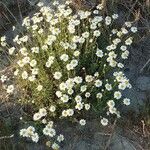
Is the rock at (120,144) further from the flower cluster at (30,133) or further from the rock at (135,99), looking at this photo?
the flower cluster at (30,133)

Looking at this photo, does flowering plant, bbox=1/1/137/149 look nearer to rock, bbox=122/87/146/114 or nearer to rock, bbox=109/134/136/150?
rock, bbox=122/87/146/114

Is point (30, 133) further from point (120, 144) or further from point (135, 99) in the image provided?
point (135, 99)

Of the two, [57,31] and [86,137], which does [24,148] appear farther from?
[57,31]

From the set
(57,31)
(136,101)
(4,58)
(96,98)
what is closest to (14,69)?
(4,58)

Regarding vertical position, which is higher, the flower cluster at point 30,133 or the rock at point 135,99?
the flower cluster at point 30,133

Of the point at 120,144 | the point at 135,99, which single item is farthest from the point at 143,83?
the point at 120,144

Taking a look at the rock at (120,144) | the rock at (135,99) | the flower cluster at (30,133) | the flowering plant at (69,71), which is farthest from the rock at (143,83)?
the flower cluster at (30,133)

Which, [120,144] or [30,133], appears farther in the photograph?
[120,144]
